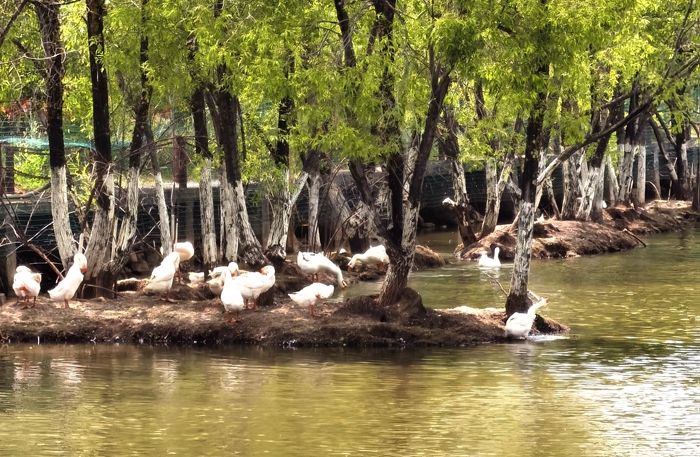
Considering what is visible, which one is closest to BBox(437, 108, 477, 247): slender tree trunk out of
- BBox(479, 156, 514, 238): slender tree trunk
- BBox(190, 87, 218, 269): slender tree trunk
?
BBox(479, 156, 514, 238): slender tree trunk

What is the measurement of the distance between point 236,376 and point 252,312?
3359 millimetres

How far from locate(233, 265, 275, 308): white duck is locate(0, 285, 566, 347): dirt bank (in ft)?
1.14

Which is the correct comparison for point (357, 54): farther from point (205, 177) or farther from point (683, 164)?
point (683, 164)

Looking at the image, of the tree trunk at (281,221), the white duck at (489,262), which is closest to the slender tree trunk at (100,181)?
the tree trunk at (281,221)

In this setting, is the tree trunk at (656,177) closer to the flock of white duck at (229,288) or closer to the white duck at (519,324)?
the flock of white duck at (229,288)

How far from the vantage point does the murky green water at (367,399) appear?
609 inches

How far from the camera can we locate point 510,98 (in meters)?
21.3

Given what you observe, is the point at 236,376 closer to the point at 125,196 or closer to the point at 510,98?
the point at 510,98

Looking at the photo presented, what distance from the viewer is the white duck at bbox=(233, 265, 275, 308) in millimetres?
22344

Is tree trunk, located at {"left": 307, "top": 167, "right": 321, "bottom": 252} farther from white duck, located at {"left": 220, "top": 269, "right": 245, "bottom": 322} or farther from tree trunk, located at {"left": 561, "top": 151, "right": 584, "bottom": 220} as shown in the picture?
tree trunk, located at {"left": 561, "top": 151, "right": 584, "bottom": 220}

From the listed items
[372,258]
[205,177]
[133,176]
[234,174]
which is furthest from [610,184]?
[133,176]

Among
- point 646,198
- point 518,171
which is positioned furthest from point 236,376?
point 646,198

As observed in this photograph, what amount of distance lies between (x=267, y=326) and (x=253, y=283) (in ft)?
2.80

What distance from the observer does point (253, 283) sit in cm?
2242
